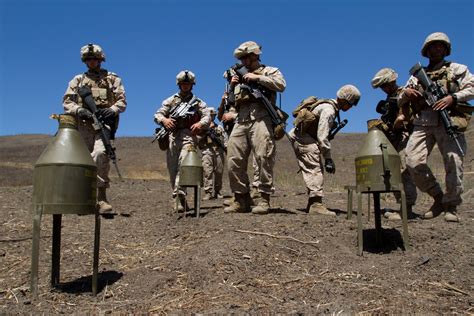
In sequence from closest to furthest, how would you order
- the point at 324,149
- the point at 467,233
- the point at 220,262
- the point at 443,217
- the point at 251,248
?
the point at 220,262 → the point at 251,248 → the point at 467,233 → the point at 443,217 → the point at 324,149

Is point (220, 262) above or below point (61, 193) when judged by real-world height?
below

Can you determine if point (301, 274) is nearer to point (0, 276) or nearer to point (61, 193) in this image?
point (61, 193)

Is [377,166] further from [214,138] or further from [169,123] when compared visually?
[214,138]

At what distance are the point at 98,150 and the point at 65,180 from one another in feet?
10.1

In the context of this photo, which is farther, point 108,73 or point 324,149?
point 108,73

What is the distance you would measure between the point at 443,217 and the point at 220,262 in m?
3.22

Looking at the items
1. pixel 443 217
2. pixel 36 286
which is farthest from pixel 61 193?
pixel 443 217

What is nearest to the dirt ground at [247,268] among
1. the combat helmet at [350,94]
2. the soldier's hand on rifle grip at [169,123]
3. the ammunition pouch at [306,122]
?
the ammunition pouch at [306,122]

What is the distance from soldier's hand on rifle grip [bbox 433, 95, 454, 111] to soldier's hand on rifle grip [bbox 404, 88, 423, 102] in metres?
0.29

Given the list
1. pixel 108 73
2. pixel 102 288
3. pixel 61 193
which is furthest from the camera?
pixel 108 73

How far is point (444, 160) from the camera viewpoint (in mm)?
5617

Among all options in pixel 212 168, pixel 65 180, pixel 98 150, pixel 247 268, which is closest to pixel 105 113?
pixel 98 150

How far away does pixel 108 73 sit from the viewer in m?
6.75

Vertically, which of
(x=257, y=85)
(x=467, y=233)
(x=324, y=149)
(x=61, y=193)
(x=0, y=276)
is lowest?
(x=0, y=276)
